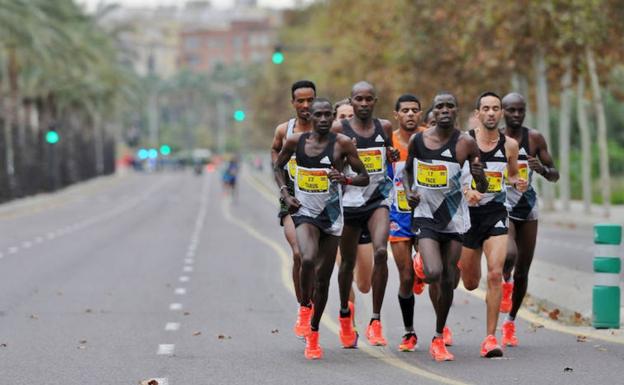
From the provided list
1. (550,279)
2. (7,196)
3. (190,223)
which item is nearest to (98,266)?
(550,279)

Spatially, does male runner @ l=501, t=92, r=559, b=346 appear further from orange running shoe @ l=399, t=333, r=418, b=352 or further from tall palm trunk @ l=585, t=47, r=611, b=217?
tall palm trunk @ l=585, t=47, r=611, b=217

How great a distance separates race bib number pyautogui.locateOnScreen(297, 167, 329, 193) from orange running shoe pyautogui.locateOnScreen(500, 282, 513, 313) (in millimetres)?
2246

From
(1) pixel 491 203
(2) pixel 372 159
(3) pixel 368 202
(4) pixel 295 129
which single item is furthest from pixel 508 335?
(4) pixel 295 129

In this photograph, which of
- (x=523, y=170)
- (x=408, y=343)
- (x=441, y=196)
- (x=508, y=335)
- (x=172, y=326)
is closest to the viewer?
(x=441, y=196)

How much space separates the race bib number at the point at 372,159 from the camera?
12.2 meters

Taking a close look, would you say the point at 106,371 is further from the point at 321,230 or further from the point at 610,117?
the point at 610,117

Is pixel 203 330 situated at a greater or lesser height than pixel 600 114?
lesser

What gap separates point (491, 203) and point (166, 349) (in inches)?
114

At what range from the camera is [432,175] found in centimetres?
1162

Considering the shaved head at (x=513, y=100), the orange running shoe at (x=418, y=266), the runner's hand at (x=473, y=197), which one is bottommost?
the orange running shoe at (x=418, y=266)

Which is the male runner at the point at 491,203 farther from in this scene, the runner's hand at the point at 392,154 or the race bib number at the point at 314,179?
the race bib number at the point at 314,179

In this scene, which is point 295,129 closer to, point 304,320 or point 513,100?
point 304,320

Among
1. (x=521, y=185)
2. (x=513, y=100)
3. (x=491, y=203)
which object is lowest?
(x=491, y=203)

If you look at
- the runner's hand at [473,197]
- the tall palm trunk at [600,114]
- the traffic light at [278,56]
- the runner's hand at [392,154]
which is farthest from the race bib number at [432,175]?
the traffic light at [278,56]
